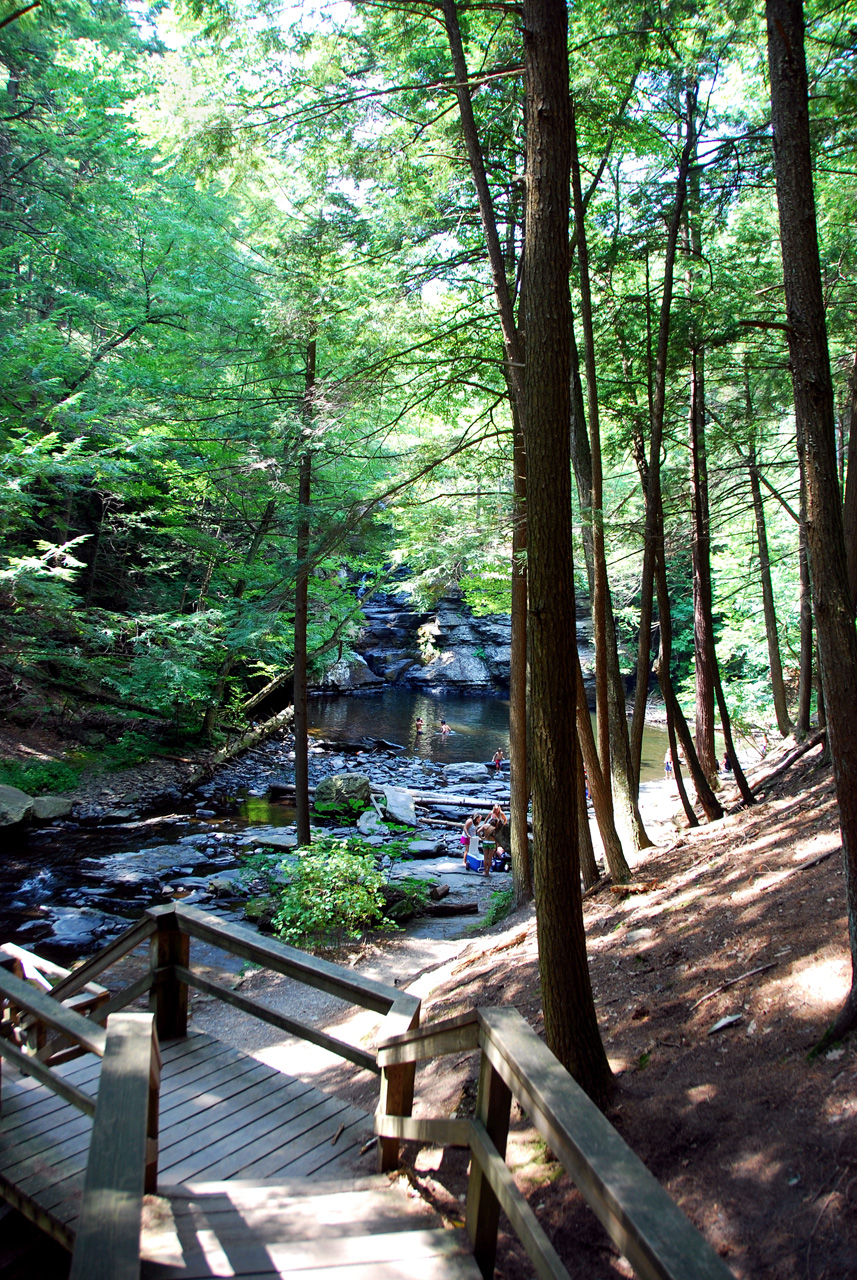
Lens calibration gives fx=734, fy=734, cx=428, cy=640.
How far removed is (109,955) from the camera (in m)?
4.25

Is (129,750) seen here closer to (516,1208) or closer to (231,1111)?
(231,1111)

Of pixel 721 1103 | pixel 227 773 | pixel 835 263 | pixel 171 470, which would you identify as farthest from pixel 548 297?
pixel 227 773

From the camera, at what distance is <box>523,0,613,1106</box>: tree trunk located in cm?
381

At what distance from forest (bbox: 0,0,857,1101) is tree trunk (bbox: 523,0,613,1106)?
0.02m

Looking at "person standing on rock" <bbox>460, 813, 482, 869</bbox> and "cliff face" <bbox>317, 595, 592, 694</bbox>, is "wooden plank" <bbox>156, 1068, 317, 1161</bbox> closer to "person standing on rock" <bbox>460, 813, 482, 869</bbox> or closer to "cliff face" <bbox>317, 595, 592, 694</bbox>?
"person standing on rock" <bbox>460, 813, 482, 869</bbox>

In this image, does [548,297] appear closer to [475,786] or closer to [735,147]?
[735,147]

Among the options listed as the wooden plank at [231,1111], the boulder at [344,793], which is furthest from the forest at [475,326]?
the boulder at [344,793]

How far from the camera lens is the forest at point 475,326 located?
3879 millimetres

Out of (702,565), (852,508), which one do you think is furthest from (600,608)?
(702,565)

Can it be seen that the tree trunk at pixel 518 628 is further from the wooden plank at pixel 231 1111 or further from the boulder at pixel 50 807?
the boulder at pixel 50 807

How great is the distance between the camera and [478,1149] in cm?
220

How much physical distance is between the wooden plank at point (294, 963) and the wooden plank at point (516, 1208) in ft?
3.17

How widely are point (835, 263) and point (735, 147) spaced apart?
3.01 m

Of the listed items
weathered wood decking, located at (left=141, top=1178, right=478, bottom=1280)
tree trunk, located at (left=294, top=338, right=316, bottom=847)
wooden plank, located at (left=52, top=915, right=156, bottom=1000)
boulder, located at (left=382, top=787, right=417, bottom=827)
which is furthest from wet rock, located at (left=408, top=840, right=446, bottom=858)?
weathered wood decking, located at (left=141, top=1178, right=478, bottom=1280)
